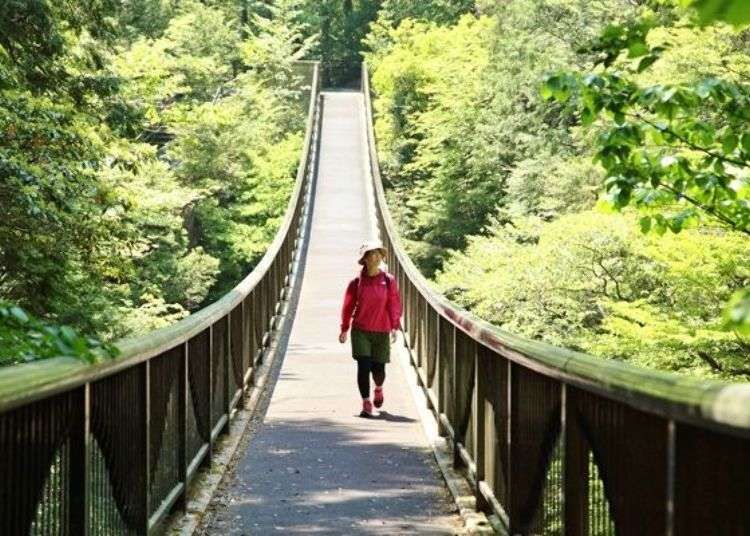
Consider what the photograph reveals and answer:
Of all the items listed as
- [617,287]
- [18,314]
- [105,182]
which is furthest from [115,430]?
[617,287]

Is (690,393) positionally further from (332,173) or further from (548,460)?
(332,173)

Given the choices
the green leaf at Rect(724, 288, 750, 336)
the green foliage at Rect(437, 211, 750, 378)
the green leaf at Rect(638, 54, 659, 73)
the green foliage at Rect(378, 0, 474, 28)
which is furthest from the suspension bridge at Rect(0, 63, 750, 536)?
the green foliage at Rect(378, 0, 474, 28)

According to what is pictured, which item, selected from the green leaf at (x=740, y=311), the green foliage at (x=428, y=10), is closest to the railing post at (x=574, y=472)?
the green leaf at (x=740, y=311)

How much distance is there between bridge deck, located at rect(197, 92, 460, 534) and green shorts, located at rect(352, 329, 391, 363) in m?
0.56

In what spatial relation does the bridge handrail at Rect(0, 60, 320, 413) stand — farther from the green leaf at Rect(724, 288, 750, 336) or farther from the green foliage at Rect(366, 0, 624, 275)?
the green foliage at Rect(366, 0, 624, 275)

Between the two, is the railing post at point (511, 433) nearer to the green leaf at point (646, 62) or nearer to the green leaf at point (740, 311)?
the green leaf at point (646, 62)

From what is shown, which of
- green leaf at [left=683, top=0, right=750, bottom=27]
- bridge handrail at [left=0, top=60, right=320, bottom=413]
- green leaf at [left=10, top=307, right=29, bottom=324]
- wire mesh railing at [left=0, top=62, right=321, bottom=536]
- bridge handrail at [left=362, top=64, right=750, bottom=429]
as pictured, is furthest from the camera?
wire mesh railing at [left=0, top=62, right=321, bottom=536]

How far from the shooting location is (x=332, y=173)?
41656 mm

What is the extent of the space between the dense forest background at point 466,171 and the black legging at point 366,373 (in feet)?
8.92

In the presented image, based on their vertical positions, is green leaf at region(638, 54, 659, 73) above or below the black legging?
above

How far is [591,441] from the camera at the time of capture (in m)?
3.40

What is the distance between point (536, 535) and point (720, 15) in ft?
11.3

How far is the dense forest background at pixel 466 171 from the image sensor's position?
224 inches

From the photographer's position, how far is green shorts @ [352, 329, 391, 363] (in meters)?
→ 9.86
